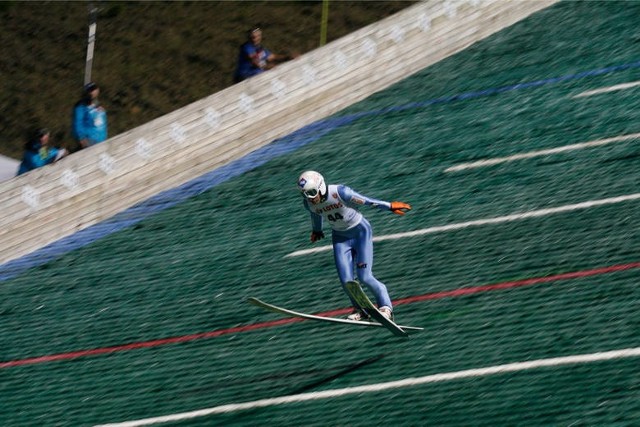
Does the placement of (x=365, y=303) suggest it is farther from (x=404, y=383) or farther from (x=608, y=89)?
(x=608, y=89)

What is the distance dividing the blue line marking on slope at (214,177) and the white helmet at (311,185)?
16.6 feet

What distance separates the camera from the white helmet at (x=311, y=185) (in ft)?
33.1

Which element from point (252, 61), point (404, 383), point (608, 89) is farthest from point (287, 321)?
point (608, 89)

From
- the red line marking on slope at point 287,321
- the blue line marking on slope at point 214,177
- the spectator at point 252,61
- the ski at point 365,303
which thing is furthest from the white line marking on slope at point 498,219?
the spectator at point 252,61

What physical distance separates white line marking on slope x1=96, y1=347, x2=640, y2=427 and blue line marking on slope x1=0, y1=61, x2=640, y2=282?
4206mm

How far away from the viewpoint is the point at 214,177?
15547 millimetres

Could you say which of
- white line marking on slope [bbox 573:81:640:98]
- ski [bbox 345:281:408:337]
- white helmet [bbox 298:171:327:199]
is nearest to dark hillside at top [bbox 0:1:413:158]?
white line marking on slope [bbox 573:81:640:98]

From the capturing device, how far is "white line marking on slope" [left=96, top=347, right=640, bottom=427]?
9.47 m

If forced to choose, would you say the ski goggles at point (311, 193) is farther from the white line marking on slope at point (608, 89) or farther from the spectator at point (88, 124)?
the white line marking on slope at point (608, 89)

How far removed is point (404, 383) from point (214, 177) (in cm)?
628

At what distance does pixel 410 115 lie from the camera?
15.9 metres

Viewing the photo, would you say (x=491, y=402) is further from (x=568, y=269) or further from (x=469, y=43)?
(x=469, y=43)

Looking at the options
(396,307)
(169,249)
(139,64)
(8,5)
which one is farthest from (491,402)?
(8,5)

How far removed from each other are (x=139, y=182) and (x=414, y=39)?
4732 mm
